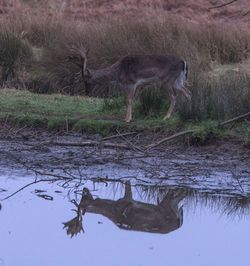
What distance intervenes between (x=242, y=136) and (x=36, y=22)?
10.9 meters

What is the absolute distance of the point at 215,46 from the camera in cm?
1931

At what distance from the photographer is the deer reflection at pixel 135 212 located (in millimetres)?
7402

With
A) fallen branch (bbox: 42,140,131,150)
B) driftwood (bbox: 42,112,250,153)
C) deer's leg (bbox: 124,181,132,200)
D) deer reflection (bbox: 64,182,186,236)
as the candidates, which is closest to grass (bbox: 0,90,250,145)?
driftwood (bbox: 42,112,250,153)

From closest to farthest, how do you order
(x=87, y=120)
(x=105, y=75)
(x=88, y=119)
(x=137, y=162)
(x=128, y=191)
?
(x=128, y=191), (x=137, y=162), (x=87, y=120), (x=88, y=119), (x=105, y=75)

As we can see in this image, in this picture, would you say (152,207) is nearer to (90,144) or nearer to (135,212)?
(135,212)

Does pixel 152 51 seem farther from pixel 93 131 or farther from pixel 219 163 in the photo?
pixel 219 163

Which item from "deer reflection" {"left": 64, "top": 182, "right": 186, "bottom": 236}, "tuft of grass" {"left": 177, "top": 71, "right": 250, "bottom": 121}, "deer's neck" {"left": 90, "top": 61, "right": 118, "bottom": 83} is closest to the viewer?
"deer reflection" {"left": 64, "top": 182, "right": 186, "bottom": 236}

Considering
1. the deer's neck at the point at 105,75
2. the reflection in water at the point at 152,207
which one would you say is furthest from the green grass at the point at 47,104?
the reflection in water at the point at 152,207

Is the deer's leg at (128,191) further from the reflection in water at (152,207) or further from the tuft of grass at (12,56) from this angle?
the tuft of grass at (12,56)

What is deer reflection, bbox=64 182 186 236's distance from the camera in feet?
24.3

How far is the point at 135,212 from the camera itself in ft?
25.8

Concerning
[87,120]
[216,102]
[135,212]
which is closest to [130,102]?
[87,120]

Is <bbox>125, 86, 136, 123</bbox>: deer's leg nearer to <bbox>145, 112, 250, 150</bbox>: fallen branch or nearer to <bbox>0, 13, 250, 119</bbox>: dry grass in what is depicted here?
<bbox>0, 13, 250, 119</bbox>: dry grass

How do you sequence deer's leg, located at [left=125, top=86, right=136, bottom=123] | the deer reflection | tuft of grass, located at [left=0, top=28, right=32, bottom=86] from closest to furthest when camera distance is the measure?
the deer reflection
deer's leg, located at [left=125, top=86, right=136, bottom=123]
tuft of grass, located at [left=0, top=28, right=32, bottom=86]
